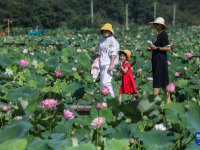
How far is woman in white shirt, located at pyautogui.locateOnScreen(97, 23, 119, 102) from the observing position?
381 cm

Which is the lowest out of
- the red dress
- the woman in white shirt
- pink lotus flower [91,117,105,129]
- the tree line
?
the red dress

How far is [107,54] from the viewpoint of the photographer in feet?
12.7

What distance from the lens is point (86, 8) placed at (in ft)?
232

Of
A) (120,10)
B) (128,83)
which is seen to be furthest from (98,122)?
(120,10)

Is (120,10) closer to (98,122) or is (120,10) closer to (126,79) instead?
(126,79)

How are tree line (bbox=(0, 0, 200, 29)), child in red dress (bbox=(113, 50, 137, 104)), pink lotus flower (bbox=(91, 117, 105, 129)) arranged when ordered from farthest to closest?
tree line (bbox=(0, 0, 200, 29)) < child in red dress (bbox=(113, 50, 137, 104)) < pink lotus flower (bbox=(91, 117, 105, 129))

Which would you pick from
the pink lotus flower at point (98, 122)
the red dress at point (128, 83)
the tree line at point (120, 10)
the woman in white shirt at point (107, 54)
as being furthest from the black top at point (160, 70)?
the tree line at point (120, 10)

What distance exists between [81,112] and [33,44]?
738 centimetres

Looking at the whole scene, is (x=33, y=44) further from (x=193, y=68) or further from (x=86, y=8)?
(x=86, y=8)

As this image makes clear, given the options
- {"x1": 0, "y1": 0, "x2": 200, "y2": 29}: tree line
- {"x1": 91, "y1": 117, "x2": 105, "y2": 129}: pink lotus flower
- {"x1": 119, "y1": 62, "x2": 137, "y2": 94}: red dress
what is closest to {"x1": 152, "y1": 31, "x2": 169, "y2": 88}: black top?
{"x1": 119, "y1": 62, "x2": 137, "y2": 94}: red dress

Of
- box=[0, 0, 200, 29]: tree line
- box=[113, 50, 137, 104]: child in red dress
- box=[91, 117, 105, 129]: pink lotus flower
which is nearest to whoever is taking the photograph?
box=[91, 117, 105, 129]: pink lotus flower

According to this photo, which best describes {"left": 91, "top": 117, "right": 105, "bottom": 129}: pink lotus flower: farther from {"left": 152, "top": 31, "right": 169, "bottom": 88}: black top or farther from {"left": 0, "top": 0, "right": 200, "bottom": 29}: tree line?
{"left": 0, "top": 0, "right": 200, "bottom": 29}: tree line

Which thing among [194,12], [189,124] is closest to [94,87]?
[189,124]

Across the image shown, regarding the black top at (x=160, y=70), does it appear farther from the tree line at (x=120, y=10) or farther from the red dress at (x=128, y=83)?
the tree line at (x=120, y=10)
